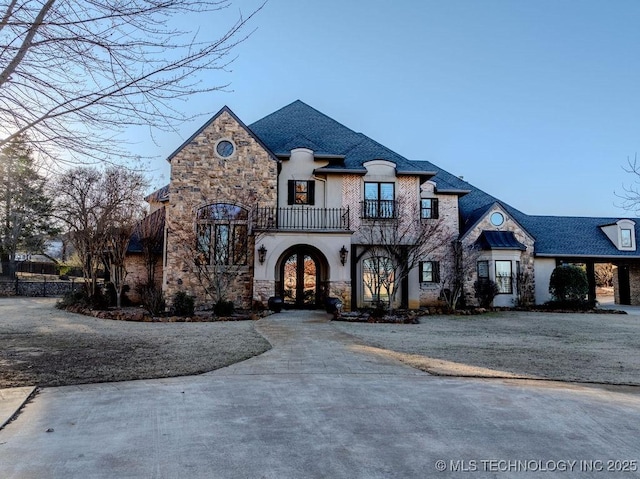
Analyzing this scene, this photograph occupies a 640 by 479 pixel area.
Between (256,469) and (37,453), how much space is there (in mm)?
1779

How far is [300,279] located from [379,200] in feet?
16.5

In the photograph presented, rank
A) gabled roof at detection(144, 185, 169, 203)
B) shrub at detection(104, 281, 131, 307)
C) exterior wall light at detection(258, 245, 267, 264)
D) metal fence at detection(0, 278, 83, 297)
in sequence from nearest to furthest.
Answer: exterior wall light at detection(258, 245, 267, 264) → shrub at detection(104, 281, 131, 307) → gabled roof at detection(144, 185, 169, 203) → metal fence at detection(0, 278, 83, 297)

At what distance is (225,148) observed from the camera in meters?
18.4

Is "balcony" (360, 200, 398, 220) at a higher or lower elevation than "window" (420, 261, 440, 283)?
higher

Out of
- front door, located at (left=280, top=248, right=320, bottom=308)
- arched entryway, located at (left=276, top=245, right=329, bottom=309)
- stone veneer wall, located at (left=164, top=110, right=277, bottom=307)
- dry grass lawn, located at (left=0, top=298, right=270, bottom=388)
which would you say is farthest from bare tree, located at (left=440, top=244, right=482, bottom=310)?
dry grass lawn, located at (left=0, top=298, right=270, bottom=388)

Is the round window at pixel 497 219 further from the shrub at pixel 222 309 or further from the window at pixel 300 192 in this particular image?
the shrub at pixel 222 309

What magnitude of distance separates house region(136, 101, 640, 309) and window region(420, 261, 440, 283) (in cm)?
5

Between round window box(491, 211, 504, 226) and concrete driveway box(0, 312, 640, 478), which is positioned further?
round window box(491, 211, 504, 226)

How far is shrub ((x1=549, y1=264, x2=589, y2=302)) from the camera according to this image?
2017 cm

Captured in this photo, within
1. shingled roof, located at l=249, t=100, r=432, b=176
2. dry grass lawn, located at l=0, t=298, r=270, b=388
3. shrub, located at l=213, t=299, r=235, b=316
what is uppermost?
shingled roof, located at l=249, t=100, r=432, b=176

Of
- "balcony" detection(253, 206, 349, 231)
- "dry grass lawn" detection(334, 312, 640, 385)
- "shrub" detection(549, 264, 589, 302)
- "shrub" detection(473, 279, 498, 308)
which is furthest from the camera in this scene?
"shrub" detection(549, 264, 589, 302)

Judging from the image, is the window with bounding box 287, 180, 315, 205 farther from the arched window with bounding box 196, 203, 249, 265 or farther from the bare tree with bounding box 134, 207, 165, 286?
the bare tree with bounding box 134, 207, 165, 286

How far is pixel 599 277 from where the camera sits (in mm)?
36906

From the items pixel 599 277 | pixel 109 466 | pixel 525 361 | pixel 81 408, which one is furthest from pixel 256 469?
pixel 599 277
